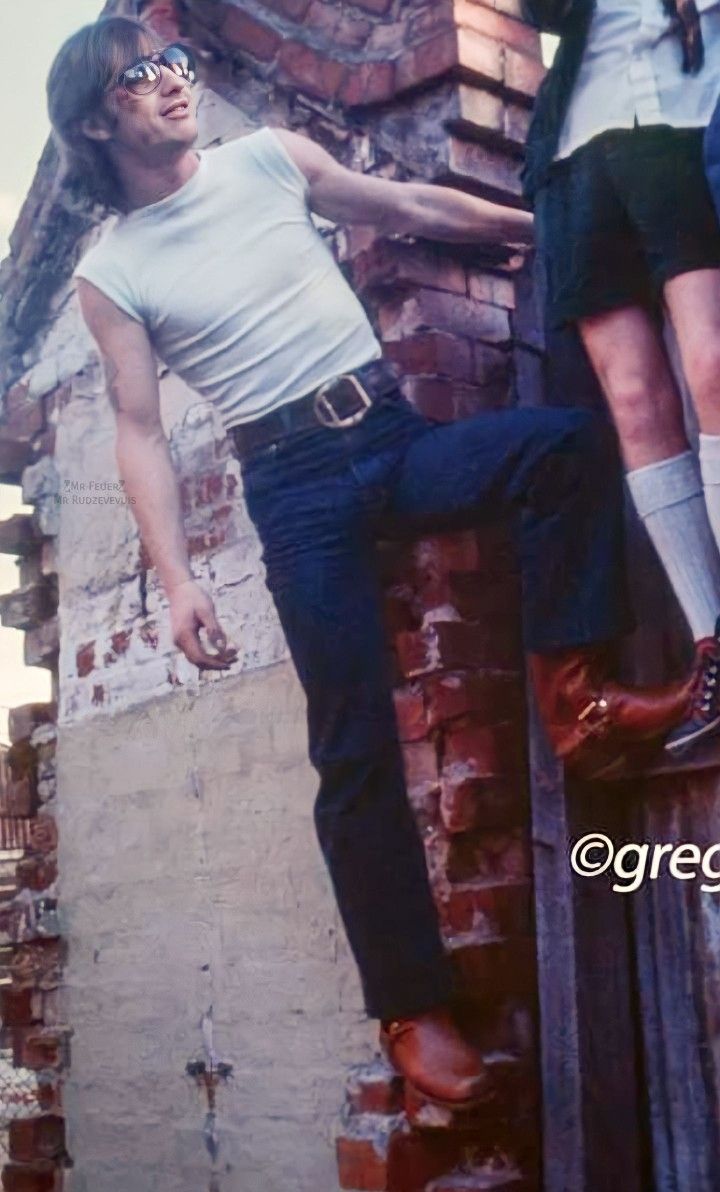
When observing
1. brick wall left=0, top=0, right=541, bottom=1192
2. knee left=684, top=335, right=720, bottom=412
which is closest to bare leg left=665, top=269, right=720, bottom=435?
knee left=684, top=335, right=720, bottom=412

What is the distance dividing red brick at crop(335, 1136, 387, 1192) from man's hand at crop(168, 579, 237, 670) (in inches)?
39.9

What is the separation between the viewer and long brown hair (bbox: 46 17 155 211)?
3552mm

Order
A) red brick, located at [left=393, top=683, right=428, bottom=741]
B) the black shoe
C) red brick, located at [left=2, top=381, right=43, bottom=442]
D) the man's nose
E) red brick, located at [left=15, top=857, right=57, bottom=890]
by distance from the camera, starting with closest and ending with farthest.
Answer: the black shoe < red brick, located at [left=393, top=683, right=428, bottom=741] < the man's nose < red brick, located at [left=15, top=857, right=57, bottom=890] < red brick, located at [left=2, top=381, right=43, bottom=442]

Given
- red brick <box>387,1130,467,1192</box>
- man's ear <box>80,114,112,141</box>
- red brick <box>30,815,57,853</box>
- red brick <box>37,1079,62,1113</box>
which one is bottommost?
red brick <box>387,1130,467,1192</box>

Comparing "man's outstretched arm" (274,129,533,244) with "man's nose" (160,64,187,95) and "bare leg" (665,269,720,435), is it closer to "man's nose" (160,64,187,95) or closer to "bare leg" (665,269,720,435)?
"man's nose" (160,64,187,95)

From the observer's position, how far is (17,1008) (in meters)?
4.31

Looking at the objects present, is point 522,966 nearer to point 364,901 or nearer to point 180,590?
point 364,901

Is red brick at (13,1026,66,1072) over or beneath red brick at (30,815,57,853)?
beneath

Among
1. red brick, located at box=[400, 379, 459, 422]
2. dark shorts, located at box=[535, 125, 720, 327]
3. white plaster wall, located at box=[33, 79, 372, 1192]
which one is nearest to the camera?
dark shorts, located at box=[535, 125, 720, 327]

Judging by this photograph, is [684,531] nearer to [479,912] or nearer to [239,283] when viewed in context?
[479,912]

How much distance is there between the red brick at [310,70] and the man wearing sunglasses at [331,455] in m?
0.14

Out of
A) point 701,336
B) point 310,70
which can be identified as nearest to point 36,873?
point 310,70

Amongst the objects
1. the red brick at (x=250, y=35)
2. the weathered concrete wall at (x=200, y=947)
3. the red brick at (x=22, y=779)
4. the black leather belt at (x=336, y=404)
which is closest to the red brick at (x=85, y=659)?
the weathered concrete wall at (x=200, y=947)

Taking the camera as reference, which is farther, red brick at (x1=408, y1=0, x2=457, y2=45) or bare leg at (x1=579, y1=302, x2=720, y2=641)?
red brick at (x1=408, y1=0, x2=457, y2=45)
